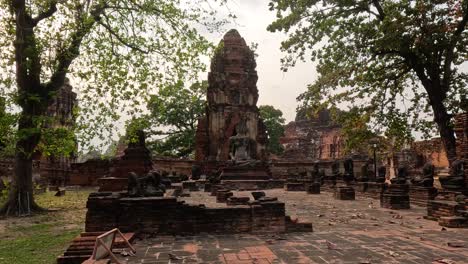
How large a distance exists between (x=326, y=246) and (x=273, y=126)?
143 feet

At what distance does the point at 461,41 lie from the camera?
1493 cm

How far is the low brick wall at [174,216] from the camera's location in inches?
292

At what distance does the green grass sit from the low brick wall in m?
1.01

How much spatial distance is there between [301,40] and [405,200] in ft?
25.6

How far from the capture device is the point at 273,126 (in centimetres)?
4959

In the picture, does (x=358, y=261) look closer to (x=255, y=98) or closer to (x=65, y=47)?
(x=65, y=47)

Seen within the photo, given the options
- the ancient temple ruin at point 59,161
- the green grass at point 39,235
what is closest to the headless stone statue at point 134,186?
the green grass at point 39,235

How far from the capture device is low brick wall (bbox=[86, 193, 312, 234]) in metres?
7.41

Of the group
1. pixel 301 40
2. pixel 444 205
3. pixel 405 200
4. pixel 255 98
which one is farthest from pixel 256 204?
pixel 255 98

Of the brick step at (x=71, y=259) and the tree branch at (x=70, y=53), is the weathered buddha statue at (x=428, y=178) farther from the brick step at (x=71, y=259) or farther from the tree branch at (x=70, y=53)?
the tree branch at (x=70, y=53)

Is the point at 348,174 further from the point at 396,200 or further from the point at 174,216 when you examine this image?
the point at 174,216

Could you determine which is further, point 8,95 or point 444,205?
point 8,95

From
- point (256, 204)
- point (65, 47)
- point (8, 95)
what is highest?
point (65, 47)

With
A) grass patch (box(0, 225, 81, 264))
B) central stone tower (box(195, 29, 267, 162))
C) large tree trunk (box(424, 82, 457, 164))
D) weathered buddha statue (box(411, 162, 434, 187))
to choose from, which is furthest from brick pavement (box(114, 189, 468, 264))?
central stone tower (box(195, 29, 267, 162))
